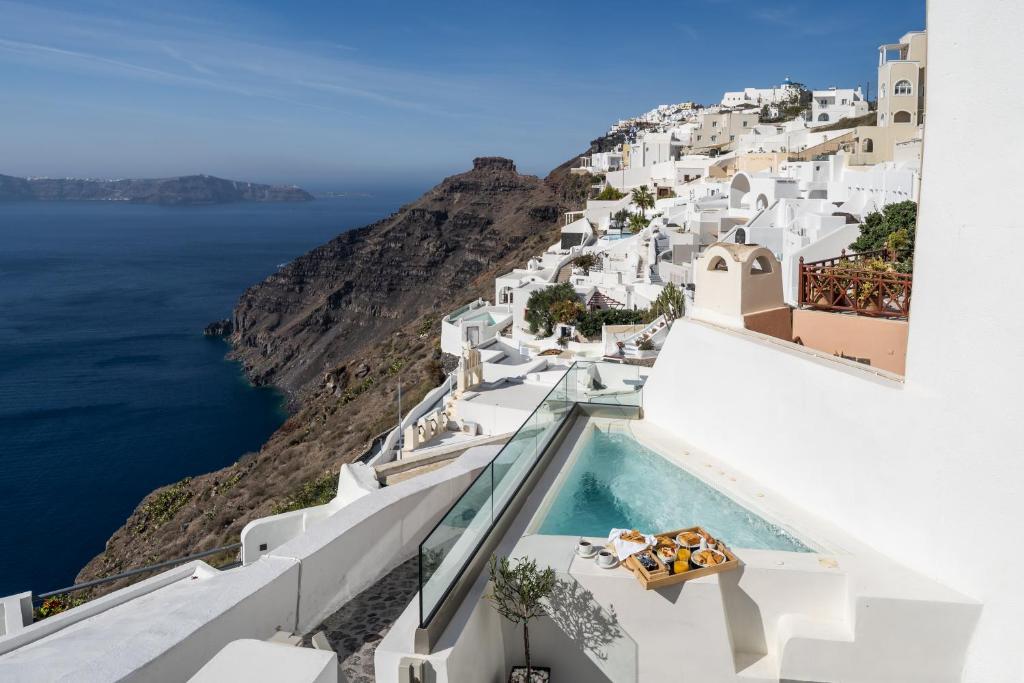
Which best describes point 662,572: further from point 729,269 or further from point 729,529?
point 729,269

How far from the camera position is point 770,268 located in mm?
8727

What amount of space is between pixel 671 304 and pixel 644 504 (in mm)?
16923

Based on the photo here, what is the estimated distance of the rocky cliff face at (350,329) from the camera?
2923 cm

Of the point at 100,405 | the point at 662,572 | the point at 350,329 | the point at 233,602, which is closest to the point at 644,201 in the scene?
the point at 100,405

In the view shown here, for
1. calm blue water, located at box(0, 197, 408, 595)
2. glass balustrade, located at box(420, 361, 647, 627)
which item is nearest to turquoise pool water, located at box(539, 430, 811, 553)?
glass balustrade, located at box(420, 361, 647, 627)

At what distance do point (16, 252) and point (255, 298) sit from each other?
9924cm

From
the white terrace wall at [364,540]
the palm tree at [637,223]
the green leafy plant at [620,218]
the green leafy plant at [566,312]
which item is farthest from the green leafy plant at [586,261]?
the white terrace wall at [364,540]

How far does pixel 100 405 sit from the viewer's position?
55.5 meters

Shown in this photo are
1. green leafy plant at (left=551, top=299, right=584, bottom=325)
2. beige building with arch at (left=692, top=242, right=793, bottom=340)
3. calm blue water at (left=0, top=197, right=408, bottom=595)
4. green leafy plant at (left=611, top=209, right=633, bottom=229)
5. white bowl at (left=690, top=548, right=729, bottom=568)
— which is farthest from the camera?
green leafy plant at (left=611, top=209, right=633, bottom=229)

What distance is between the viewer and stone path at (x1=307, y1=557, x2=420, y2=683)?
5.04m

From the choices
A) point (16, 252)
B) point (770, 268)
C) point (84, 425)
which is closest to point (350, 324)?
point (84, 425)

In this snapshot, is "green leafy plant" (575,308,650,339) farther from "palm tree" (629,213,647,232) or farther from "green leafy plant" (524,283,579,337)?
"palm tree" (629,213,647,232)

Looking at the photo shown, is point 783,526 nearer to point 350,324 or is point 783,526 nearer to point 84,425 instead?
point 84,425

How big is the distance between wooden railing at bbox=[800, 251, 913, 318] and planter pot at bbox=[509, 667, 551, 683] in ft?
17.6
